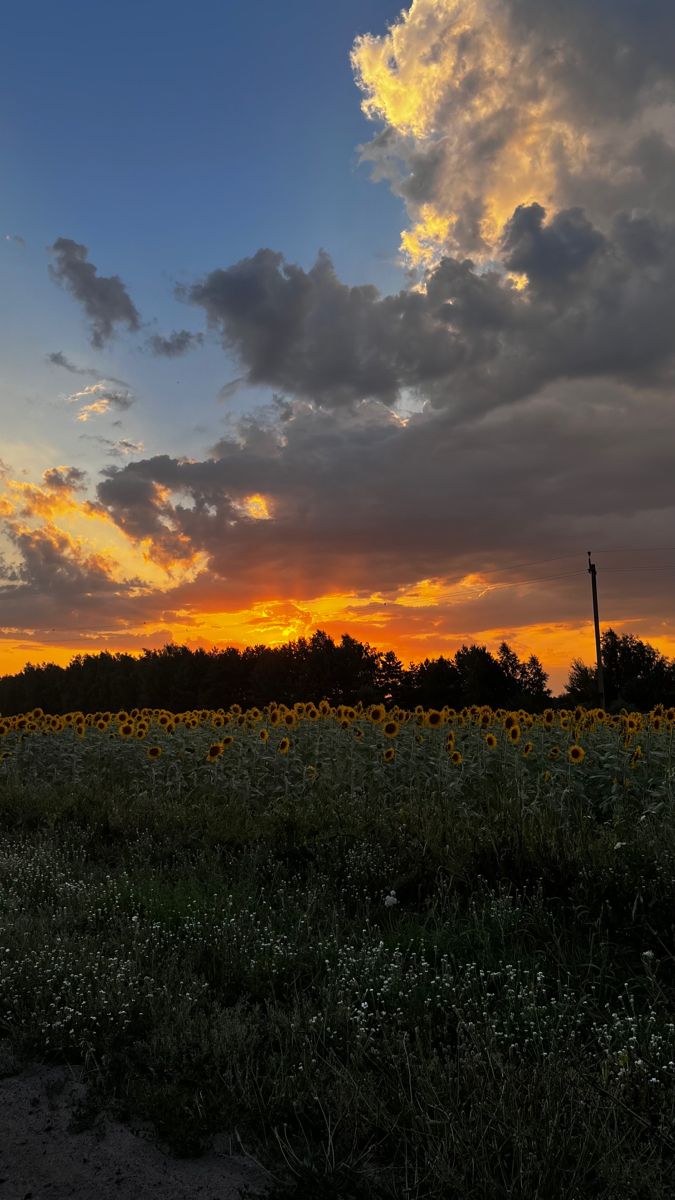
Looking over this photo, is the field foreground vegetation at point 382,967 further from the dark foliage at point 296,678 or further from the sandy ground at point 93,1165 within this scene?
the dark foliage at point 296,678

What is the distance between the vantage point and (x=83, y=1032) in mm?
4422

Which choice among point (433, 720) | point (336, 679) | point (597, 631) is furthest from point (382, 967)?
point (336, 679)

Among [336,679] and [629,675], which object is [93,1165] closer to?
[629,675]

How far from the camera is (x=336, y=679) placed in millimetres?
60625

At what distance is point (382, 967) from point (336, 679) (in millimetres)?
55748

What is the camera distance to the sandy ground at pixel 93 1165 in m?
3.39

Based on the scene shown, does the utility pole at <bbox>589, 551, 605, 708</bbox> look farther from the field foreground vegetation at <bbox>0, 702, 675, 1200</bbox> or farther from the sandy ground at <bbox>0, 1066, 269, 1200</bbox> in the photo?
the sandy ground at <bbox>0, 1066, 269, 1200</bbox>

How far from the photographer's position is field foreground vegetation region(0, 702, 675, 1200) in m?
3.52

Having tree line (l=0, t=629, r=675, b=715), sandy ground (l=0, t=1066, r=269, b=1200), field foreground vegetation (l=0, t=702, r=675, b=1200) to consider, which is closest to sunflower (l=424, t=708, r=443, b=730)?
field foreground vegetation (l=0, t=702, r=675, b=1200)

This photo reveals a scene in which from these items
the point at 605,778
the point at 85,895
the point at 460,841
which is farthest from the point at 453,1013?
the point at 605,778

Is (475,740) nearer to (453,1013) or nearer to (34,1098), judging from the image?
(453,1013)

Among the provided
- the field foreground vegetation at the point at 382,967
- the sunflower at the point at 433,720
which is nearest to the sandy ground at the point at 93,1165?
the field foreground vegetation at the point at 382,967

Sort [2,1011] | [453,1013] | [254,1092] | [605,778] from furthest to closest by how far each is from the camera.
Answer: [605,778] → [2,1011] → [453,1013] → [254,1092]

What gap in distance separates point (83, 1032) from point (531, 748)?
7362mm
